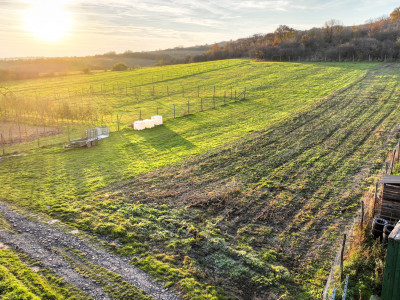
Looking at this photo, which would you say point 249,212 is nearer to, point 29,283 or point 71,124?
point 29,283

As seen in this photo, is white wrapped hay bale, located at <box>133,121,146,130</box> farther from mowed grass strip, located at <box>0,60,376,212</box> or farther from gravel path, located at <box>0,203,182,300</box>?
gravel path, located at <box>0,203,182,300</box>

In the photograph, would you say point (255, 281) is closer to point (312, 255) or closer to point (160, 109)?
point (312, 255)

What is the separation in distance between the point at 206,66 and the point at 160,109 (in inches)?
1481

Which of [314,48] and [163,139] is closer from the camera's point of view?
[163,139]

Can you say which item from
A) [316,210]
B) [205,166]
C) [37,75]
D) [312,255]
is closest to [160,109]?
[205,166]

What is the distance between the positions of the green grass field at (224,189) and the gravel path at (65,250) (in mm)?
445

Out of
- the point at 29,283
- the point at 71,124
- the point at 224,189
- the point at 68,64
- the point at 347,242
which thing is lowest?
the point at 29,283

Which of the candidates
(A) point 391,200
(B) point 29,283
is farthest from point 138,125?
(A) point 391,200

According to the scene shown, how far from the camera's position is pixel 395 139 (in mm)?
20234

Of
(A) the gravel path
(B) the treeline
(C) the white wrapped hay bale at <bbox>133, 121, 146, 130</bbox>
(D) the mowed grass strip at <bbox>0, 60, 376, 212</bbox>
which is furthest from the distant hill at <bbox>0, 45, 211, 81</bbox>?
(A) the gravel path

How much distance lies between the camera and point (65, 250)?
10195mm

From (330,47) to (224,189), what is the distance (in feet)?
216

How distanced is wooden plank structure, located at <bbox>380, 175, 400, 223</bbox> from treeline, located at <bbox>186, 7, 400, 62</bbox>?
5739 cm

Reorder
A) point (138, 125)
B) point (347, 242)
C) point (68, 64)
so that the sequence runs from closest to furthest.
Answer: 1. point (347, 242)
2. point (138, 125)
3. point (68, 64)
